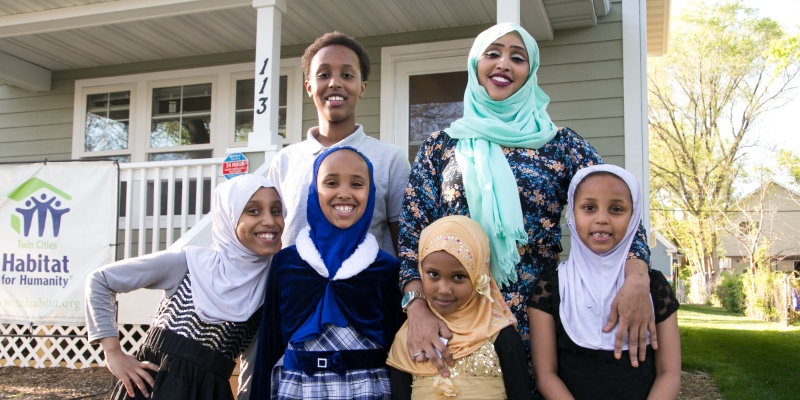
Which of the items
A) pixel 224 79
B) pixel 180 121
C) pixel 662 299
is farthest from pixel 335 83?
pixel 180 121

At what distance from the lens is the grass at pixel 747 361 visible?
5879 mm

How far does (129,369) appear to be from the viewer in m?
2.06

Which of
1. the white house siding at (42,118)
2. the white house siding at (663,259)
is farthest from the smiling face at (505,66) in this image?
the white house siding at (663,259)

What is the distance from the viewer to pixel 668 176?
93.9ft

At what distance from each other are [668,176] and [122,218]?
2656cm

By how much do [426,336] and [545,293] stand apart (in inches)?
16.0

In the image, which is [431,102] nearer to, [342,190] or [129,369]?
[342,190]


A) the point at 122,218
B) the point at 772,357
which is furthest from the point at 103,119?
the point at 772,357

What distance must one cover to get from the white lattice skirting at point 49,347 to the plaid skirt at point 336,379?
3902mm

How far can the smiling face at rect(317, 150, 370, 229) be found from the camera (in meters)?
2.08

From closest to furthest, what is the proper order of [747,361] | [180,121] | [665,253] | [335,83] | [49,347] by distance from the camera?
[335,83], [49,347], [180,121], [747,361], [665,253]

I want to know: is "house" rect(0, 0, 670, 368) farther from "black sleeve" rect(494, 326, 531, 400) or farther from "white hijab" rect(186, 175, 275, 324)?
"black sleeve" rect(494, 326, 531, 400)

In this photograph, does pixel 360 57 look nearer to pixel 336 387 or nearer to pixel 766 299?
pixel 336 387

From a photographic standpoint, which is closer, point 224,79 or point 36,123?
point 224,79
